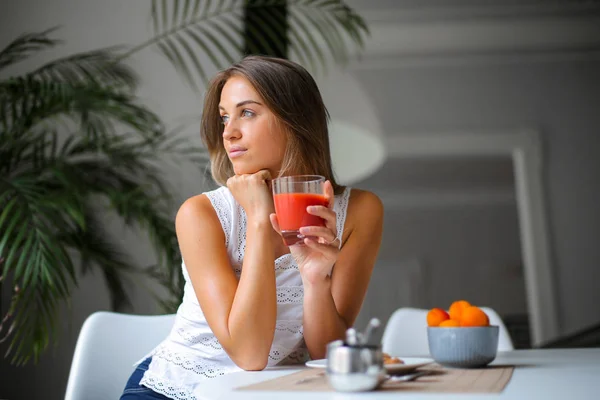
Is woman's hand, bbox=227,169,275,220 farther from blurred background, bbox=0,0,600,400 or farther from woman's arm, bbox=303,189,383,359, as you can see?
blurred background, bbox=0,0,600,400

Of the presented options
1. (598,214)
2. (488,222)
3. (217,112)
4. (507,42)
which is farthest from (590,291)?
(217,112)

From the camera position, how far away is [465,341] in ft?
3.92

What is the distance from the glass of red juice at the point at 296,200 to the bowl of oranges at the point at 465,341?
12.0 inches

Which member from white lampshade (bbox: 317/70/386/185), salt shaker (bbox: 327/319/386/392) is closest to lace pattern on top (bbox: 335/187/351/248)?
salt shaker (bbox: 327/319/386/392)

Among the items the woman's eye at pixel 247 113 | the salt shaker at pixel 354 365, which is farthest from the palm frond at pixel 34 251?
Answer: the salt shaker at pixel 354 365

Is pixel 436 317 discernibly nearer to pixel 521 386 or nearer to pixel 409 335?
pixel 521 386

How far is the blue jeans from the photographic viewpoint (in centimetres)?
146

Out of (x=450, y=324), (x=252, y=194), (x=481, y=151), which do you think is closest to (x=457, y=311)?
(x=450, y=324)

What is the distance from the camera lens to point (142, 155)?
2926 millimetres

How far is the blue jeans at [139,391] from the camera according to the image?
1.46m

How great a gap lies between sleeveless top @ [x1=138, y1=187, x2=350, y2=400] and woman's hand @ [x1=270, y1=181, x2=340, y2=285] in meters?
0.13

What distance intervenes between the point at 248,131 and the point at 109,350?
711mm

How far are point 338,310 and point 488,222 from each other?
2830mm

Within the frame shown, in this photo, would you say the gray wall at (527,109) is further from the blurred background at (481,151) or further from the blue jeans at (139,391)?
the blue jeans at (139,391)
